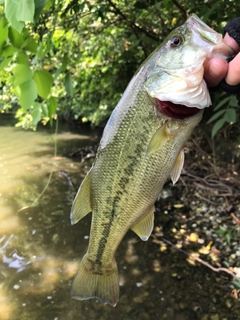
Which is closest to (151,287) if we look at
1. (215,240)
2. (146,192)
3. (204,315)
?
(204,315)

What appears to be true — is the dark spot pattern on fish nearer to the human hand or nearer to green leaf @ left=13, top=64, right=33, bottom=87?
the human hand

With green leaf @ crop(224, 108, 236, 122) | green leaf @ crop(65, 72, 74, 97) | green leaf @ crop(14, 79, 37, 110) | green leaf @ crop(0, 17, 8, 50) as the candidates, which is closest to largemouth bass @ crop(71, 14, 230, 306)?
green leaf @ crop(14, 79, 37, 110)

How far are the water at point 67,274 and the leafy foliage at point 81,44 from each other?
161 centimetres

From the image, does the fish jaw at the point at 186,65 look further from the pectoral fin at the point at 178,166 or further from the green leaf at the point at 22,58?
the green leaf at the point at 22,58

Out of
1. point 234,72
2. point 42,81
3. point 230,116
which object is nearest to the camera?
point 234,72

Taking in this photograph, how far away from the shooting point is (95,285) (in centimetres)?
211

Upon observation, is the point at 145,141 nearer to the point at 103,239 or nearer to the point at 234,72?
the point at 234,72

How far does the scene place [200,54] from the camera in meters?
1.49

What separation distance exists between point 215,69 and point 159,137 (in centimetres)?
36

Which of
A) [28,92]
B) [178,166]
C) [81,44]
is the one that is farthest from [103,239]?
[81,44]

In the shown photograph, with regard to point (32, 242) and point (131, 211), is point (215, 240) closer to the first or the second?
point (32, 242)

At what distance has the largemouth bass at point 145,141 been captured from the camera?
150 centimetres

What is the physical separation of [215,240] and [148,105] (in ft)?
13.4

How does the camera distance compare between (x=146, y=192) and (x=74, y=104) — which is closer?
(x=146, y=192)
